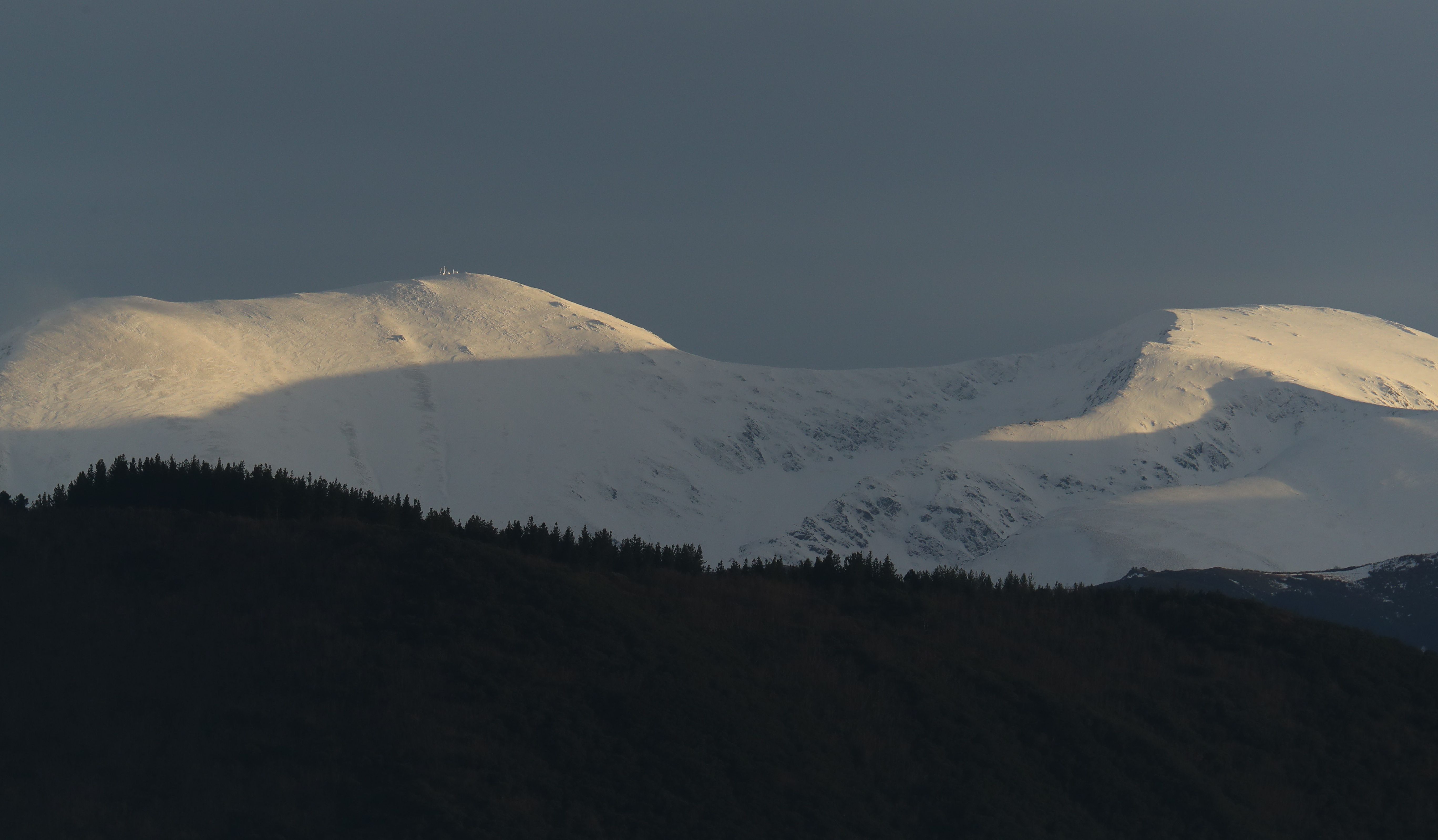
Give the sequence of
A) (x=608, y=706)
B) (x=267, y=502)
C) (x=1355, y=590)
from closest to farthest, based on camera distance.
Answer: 1. (x=608, y=706)
2. (x=267, y=502)
3. (x=1355, y=590)

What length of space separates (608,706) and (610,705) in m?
0.05

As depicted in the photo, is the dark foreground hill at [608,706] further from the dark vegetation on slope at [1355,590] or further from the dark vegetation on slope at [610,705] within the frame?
the dark vegetation on slope at [1355,590]

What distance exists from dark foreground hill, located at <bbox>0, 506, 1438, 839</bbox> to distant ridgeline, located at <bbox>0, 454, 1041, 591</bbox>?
375 cm

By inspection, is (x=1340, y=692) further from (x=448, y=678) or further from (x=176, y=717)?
(x=176, y=717)

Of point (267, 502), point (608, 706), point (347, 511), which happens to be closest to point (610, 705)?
point (608, 706)

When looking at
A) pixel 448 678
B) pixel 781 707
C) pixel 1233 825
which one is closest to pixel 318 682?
pixel 448 678

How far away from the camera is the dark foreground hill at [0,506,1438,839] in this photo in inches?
1390

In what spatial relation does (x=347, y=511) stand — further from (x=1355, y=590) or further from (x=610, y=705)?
(x=1355, y=590)

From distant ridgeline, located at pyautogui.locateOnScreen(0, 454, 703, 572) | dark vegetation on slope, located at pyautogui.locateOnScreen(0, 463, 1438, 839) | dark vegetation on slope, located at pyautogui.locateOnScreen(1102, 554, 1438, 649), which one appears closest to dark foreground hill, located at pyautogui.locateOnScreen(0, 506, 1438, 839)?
dark vegetation on slope, located at pyautogui.locateOnScreen(0, 463, 1438, 839)

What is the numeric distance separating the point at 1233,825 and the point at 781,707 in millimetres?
11939

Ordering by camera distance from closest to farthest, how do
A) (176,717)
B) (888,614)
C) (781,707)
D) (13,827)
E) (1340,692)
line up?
(13,827) → (176,717) → (781,707) → (1340,692) → (888,614)

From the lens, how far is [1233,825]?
3816 centimetres

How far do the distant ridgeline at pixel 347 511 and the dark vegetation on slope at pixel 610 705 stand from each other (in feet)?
8.27

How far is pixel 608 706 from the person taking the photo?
131 feet
